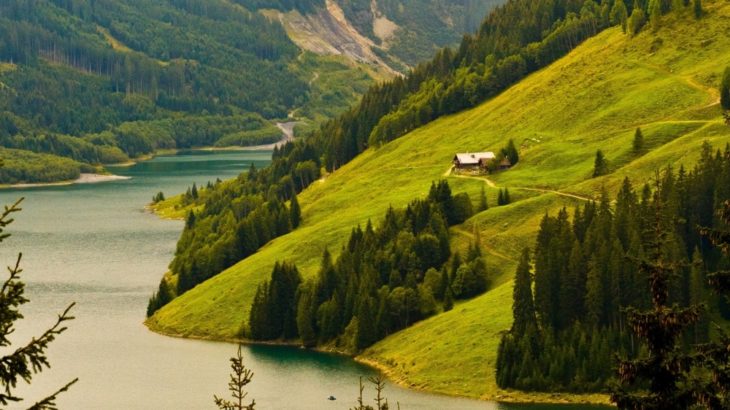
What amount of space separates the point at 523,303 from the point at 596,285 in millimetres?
9015

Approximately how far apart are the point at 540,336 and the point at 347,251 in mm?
52633

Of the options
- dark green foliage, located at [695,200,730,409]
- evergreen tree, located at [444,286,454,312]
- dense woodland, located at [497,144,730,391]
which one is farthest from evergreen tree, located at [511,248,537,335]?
dark green foliage, located at [695,200,730,409]

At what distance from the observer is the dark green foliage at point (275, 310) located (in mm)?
184125

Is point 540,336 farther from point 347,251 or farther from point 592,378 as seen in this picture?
point 347,251

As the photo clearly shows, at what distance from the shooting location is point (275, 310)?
186 meters

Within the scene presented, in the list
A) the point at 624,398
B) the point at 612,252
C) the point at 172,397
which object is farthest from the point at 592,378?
the point at 624,398

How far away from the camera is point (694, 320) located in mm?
33219

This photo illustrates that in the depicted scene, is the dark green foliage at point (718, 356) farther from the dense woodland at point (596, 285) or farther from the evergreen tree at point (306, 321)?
the evergreen tree at point (306, 321)

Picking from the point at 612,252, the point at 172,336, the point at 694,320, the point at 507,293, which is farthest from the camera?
the point at 172,336

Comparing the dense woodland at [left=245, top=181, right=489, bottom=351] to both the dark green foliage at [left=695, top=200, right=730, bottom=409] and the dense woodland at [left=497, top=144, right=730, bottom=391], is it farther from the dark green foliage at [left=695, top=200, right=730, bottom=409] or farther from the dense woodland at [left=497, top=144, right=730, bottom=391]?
the dark green foliage at [left=695, top=200, right=730, bottom=409]

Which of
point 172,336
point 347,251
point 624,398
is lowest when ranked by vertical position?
point 624,398

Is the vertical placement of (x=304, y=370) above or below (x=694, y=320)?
above

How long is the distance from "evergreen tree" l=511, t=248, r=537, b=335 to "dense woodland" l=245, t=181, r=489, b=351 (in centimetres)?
2370

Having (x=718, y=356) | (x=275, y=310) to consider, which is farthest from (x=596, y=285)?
(x=718, y=356)
